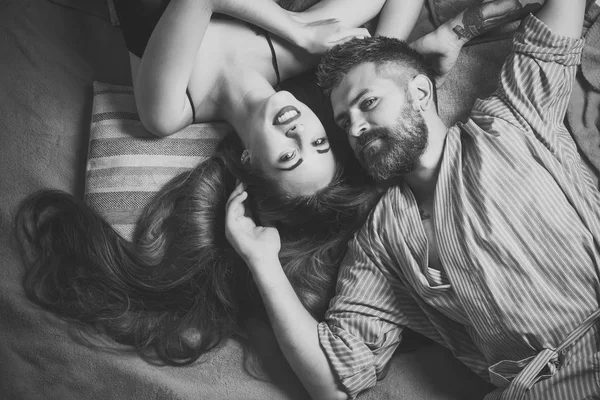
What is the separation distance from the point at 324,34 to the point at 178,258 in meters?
0.95

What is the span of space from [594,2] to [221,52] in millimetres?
1302

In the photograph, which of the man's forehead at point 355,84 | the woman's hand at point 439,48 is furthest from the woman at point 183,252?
the woman's hand at point 439,48

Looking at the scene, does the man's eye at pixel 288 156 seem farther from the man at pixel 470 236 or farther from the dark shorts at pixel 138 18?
the dark shorts at pixel 138 18

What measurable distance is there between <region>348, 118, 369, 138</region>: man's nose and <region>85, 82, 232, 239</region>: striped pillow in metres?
0.56

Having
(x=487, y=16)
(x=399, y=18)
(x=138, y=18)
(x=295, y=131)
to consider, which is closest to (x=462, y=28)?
(x=487, y=16)

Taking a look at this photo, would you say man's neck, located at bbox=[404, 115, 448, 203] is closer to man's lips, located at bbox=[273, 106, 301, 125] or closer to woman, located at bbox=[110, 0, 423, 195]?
woman, located at bbox=[110, 0, 423, 195]

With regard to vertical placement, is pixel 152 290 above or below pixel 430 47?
below

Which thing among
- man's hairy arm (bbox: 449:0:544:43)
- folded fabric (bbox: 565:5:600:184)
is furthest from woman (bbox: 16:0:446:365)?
folded fabric (bbox: 565:5:600:184)

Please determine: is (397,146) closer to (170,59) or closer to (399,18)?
(399,18)

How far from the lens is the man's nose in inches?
71.1

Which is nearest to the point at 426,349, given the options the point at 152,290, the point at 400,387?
the point at 400,387

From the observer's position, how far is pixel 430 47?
2035mm

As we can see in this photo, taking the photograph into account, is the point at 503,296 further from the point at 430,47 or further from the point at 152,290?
the point at 152,290

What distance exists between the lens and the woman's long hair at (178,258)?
2004mm
